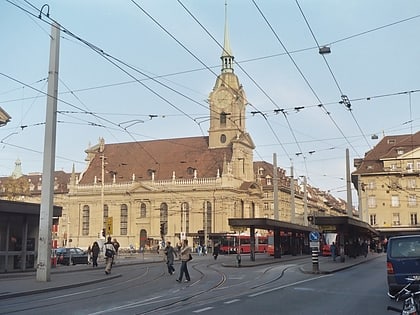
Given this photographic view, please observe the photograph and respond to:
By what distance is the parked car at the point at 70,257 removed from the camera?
143 feet

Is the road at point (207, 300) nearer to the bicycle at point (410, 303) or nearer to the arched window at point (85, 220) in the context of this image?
the bicycle at point (410, 303)

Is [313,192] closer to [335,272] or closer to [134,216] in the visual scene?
[134,216]

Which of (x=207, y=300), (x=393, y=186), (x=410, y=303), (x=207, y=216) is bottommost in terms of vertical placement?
(x=207, y=300)

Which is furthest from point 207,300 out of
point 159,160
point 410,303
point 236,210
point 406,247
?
point 159,160

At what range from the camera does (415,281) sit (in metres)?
7.69

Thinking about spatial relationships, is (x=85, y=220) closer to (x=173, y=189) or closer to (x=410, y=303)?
(x=173, y=189)

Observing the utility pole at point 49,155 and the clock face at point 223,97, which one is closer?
the utility pole at point 49,155

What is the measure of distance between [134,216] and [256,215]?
24233mm

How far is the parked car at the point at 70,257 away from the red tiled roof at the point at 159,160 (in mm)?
63822

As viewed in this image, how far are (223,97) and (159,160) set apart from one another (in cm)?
2018

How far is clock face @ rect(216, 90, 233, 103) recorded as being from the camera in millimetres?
104537

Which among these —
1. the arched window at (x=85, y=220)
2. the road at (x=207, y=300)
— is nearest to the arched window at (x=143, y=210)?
the arched window at (x=85, y=220)

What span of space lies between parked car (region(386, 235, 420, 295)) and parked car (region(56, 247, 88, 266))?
31.9 m

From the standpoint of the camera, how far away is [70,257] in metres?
43.4
